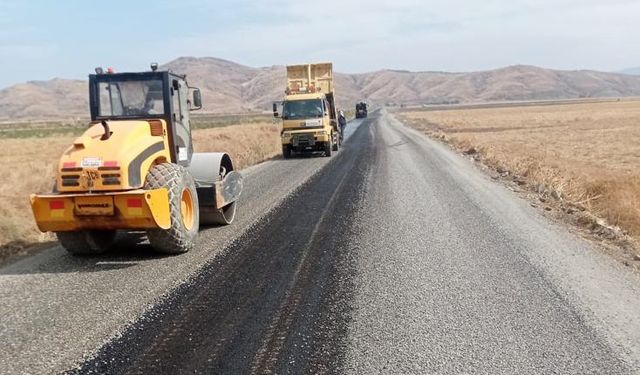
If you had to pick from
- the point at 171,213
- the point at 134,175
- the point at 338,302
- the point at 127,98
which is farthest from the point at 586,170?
the point at 134,175

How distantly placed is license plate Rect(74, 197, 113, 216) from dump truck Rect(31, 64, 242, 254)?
0.01 meters

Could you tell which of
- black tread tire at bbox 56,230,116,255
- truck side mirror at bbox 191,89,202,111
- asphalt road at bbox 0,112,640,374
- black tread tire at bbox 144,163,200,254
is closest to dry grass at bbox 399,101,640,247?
asphalt road at bbox 0,112,640,374

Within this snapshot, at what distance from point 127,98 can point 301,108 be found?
43.1 feet

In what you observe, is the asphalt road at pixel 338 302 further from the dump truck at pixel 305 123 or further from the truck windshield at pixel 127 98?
the dump truck at pixel 305 123

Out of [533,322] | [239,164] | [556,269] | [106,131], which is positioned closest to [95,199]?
[106,131]

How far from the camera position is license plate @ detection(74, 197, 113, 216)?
6465mm

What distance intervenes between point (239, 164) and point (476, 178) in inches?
368

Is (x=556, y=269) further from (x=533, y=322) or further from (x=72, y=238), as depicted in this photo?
(x=72, y=238)

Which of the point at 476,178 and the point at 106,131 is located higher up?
the point at 106,131

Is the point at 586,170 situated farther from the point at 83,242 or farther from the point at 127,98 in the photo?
the point at 83,242

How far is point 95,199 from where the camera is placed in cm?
646

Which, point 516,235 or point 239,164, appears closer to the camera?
point 516,235

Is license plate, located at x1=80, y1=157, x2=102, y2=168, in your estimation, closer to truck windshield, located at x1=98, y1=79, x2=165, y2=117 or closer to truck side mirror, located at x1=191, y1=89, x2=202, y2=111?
truck windshield, located at x1=98, y1=79, x2=165, y2=117

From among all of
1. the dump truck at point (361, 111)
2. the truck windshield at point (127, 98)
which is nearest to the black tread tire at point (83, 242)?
the truck windshield at point (127, 98)
